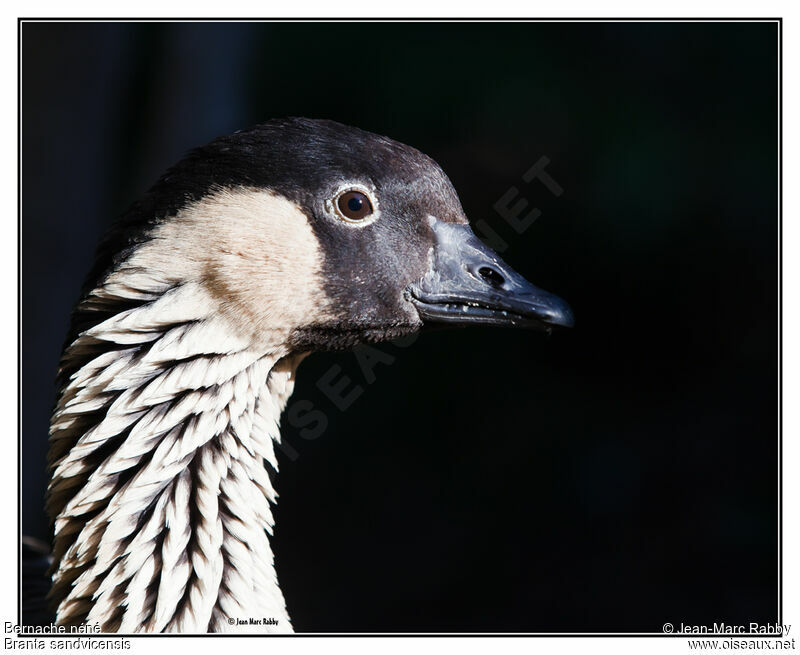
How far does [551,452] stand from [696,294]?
1894mm

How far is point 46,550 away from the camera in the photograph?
180 inches

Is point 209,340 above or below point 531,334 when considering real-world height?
above

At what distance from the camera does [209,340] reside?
2617 mm

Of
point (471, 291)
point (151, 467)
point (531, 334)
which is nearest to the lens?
point (151, 467)

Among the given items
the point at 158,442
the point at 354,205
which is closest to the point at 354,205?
the point at 354,205

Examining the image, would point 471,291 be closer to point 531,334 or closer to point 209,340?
point 209,340

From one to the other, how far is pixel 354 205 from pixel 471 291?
1.83ft

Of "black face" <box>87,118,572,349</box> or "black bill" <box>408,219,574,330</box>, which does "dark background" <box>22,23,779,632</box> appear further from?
"black bill" <box>408,219,574,330</box>

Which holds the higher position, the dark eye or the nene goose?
the dark eye

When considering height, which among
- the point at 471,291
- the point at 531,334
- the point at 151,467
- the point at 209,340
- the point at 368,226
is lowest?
the point at 151,467

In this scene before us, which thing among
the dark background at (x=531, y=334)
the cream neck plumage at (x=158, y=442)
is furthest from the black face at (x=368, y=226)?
the dark background at (x=531, y=334)

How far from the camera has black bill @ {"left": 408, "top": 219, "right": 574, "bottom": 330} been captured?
2.88 meters

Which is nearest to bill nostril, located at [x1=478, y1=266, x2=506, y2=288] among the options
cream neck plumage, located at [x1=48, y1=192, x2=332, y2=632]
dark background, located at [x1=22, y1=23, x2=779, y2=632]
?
cream neck plumage, located at [x1=48, y1=192, x2=332, y2=632]

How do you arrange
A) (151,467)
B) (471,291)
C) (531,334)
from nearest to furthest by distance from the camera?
(151,467) → (471,291) → (531,334)
